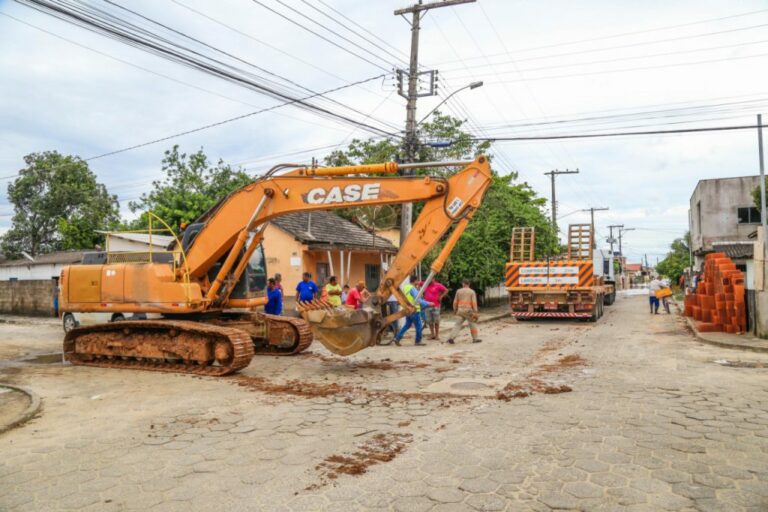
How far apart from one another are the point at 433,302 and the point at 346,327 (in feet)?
19.3

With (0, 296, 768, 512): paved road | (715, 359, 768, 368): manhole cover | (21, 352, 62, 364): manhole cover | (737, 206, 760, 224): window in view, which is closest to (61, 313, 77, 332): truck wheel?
(21, 352, 62, 364): manhole cover

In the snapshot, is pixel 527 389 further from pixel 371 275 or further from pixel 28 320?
pixel 28 320

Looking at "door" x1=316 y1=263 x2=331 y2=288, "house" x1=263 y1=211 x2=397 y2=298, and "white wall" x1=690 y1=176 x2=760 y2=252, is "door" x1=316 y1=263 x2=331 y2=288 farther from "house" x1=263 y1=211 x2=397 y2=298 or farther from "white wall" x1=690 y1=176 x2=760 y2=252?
"white wall" x1=690 y1=176 x2=760 y2=252

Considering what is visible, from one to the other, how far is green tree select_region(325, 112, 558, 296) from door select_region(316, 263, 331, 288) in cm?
466

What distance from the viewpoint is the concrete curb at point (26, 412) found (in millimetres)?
6694

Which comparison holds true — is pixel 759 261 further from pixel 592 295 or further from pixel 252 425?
pixel 252 425

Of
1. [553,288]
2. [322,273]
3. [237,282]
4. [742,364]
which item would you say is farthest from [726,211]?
[237,282]

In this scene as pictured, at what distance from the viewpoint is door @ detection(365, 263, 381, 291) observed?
24828 millimetres

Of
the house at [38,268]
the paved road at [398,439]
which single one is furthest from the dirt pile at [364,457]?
the house at [38,268]

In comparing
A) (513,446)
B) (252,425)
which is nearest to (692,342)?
(513,446)

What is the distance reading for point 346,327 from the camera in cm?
982

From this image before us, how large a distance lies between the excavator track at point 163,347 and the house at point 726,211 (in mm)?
35398

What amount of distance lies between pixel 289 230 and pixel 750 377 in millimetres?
14645

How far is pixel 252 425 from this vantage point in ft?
21.6
